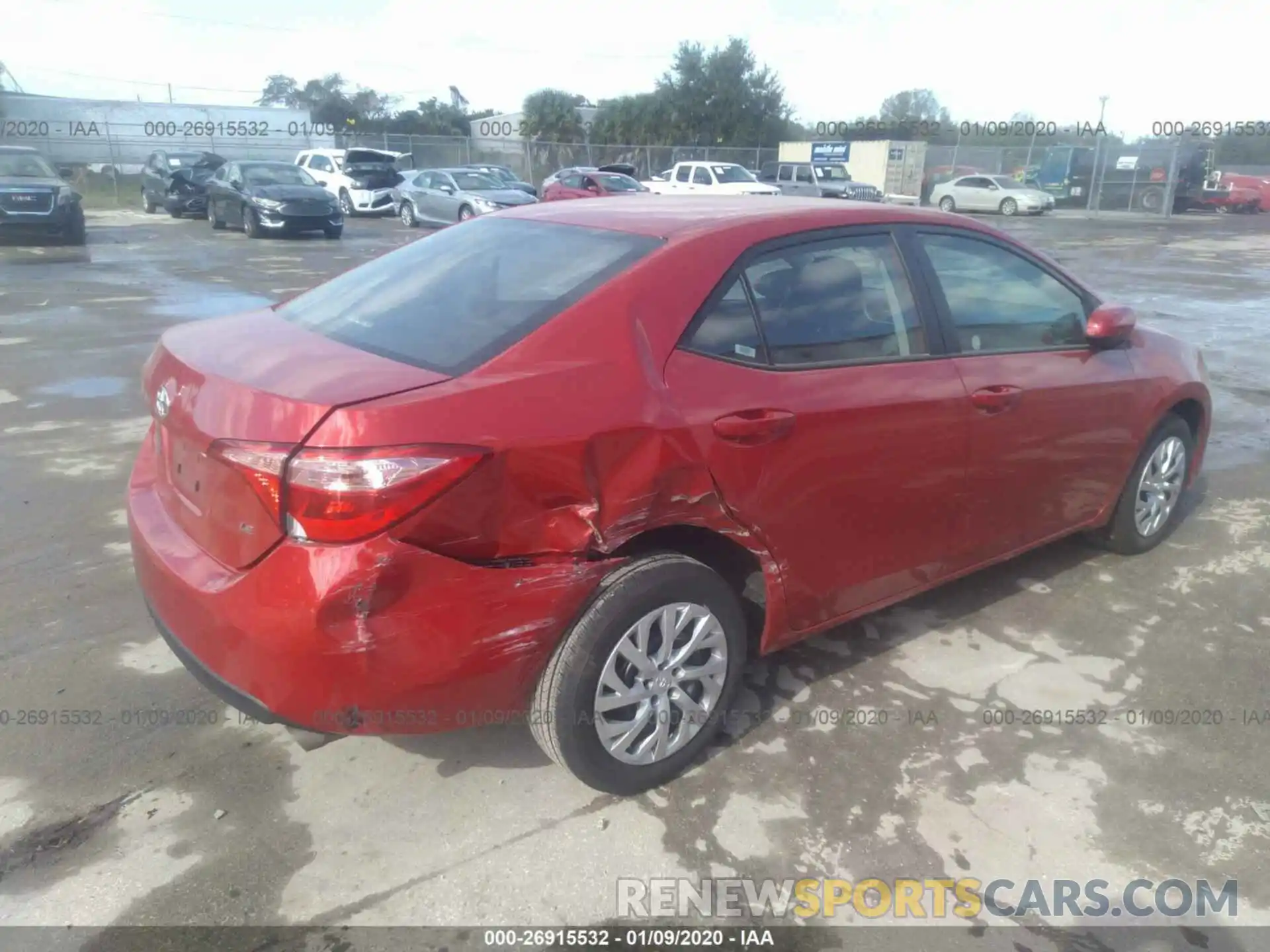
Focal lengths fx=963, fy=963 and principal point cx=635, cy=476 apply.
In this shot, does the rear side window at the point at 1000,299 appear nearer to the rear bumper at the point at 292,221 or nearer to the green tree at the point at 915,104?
the rear bumper at the point at 292,221

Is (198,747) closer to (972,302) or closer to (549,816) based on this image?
(549,816)

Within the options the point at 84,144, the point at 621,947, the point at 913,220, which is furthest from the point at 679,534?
the point at 84,144

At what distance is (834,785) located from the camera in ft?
9.72

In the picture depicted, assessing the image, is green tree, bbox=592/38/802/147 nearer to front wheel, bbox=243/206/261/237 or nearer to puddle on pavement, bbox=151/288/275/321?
front wheel, bbox=243/206/261/237

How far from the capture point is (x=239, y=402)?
2.48 m

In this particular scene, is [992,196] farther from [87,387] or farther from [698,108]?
[87,387]

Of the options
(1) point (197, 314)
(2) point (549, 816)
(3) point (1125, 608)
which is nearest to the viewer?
(2) point (549, 816)

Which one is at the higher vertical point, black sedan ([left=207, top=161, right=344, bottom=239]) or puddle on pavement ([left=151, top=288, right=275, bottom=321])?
black sedan ([left=207, top=161, right=344, bottom=239])

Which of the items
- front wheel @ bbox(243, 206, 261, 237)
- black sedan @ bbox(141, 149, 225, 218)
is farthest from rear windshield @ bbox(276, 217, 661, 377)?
black sedan @ bbox(141, 149, 225, 218)

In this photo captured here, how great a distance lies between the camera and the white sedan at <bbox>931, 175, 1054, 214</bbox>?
34.5 metres

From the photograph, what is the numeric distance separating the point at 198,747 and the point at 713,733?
64.9 inches

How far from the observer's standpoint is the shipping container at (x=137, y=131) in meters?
36.6

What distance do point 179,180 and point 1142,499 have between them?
85.0 ft

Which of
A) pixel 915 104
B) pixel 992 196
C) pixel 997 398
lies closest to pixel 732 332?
pixel 997 398
